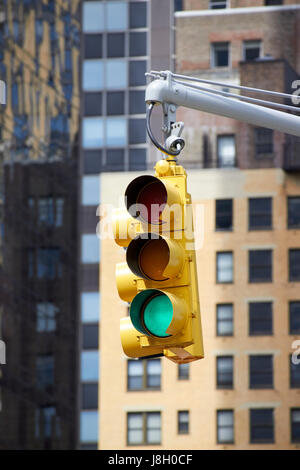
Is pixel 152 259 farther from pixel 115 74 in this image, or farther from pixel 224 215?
pixel 115 74

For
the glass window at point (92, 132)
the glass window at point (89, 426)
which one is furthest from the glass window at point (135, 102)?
the glass window at point (89, 426)

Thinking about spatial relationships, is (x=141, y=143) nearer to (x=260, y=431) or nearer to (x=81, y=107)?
(x=81, y=107)

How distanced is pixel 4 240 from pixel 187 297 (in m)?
86.5

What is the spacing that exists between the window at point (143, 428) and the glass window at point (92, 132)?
20065 mm

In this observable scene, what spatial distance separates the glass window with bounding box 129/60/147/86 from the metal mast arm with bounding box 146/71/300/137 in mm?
87600

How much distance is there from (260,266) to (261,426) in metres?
10.2

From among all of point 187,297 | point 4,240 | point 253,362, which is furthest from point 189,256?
point 4,240

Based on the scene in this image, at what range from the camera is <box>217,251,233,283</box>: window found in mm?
89750

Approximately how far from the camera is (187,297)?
34.3 ft

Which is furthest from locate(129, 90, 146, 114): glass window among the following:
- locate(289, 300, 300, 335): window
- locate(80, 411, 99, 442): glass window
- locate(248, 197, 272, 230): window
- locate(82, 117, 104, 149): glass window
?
locate(80, 411, 99, 442): glass window

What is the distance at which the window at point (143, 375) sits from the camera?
90188 millimetres

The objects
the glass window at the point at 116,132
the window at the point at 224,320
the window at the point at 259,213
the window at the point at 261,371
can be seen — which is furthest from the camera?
the glass window at the point at 116,132

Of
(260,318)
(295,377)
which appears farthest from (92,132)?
(295,377)

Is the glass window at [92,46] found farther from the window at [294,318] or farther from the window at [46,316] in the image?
the window at [294,318]
